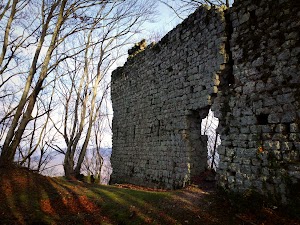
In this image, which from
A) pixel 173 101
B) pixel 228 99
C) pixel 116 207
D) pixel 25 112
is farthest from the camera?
pixel 173 101

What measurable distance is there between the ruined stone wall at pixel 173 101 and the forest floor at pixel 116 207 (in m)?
1.45

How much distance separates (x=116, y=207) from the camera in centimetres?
540

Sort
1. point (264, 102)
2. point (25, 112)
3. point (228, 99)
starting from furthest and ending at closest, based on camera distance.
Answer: point (25, 112), point (228, 99), point (264, 102)

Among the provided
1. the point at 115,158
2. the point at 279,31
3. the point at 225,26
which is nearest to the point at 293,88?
the point at 279,31

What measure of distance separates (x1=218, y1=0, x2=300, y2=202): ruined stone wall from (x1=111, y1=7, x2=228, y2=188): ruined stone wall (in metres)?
0.80

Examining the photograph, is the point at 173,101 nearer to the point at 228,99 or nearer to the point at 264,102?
the point at 228,99

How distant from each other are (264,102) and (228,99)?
1.06 m

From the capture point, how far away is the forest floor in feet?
14.5

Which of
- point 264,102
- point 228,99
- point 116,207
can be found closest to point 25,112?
point 116,207

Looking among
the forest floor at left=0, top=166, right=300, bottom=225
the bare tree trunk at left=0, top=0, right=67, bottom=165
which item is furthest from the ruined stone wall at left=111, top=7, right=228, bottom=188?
the bare tree trunk at left=0, top=0, right=67, bottom=165

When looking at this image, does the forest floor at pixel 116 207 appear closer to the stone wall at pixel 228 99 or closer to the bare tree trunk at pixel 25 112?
the stone wall at pixel 228 99

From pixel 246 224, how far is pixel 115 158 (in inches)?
330

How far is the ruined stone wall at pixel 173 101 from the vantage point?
6739 mm

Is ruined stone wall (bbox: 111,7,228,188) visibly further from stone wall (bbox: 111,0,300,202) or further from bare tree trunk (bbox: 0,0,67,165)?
bare tree trunk (bbox: 0,0,67,165)
